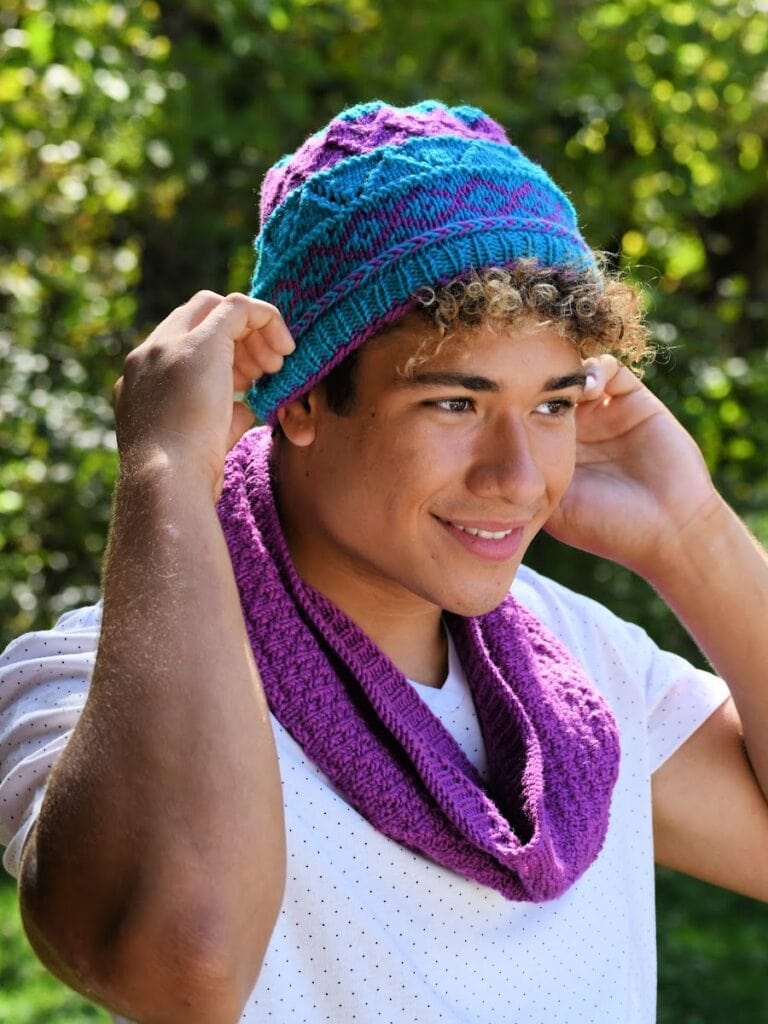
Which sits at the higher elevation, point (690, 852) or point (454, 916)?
point (454, 916)

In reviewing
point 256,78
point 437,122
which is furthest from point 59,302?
point 437,122

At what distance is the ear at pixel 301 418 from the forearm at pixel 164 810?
0.49 meters

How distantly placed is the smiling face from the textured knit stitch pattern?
0.42 feet

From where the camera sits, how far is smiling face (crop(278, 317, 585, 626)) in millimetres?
2188

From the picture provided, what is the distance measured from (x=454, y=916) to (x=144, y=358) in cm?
93

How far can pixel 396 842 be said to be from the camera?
2164mm

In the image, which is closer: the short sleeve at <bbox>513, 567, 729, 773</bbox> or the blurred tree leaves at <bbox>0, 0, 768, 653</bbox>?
the short sleeve at <bbox>513, 567, 729, 773</bbox>

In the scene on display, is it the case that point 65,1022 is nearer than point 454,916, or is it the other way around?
point 454,916

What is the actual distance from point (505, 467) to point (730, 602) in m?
0.62

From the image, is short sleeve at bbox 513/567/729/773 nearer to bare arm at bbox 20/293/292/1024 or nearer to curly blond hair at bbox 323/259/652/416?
curly blond hair at bbox 323/259/652/416

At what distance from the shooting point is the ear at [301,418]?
2.31 m

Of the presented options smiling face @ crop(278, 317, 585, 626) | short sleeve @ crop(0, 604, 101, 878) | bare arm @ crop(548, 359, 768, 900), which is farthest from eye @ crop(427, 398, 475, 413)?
short sleeve @ crop(0, 604, 101, 878)

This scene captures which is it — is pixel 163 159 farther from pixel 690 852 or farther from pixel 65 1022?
pixel 690 852

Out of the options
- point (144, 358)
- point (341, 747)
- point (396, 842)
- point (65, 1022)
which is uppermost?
point (144, 358)
